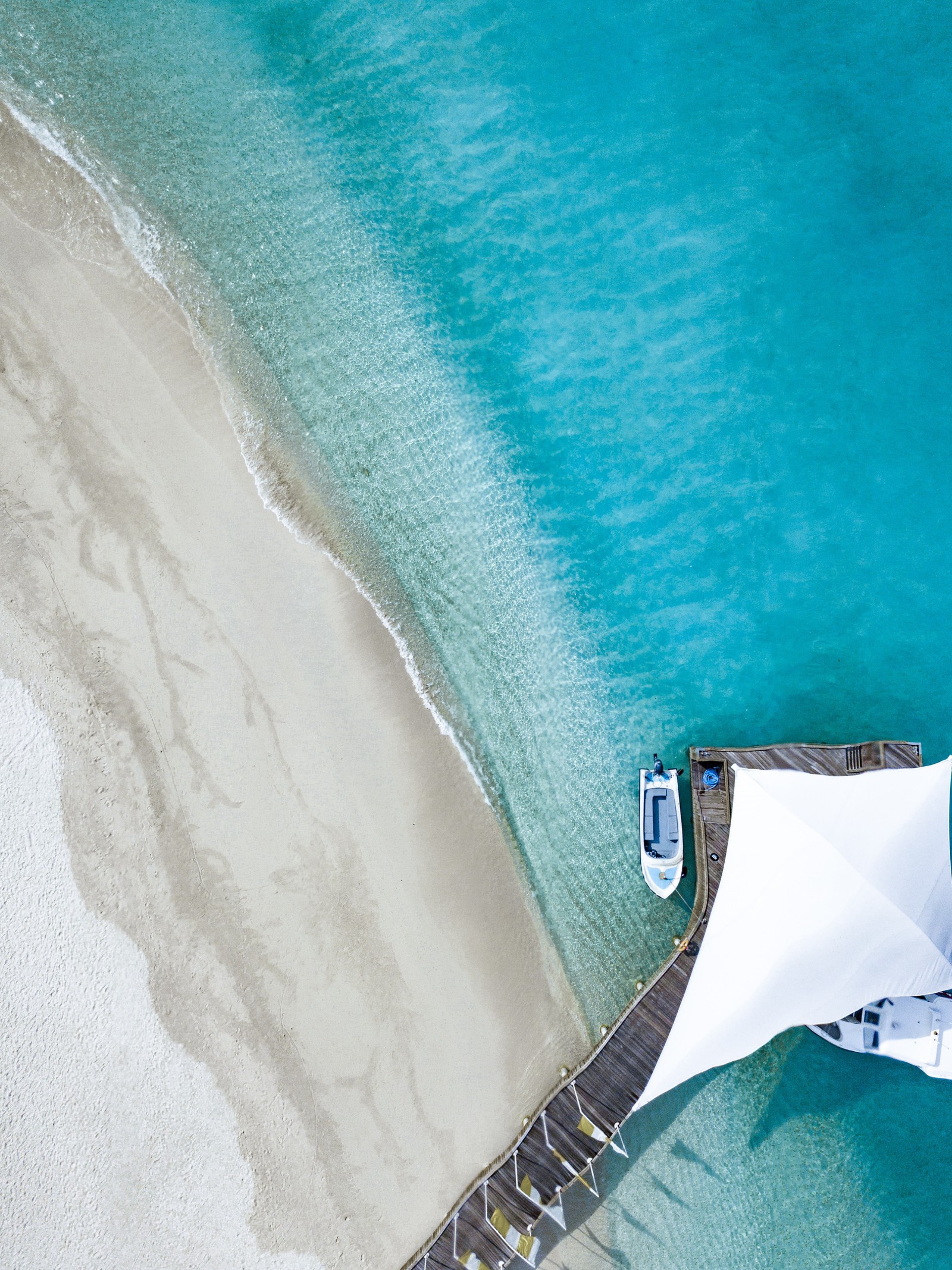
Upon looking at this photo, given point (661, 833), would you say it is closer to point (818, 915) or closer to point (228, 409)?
point (818, 915)

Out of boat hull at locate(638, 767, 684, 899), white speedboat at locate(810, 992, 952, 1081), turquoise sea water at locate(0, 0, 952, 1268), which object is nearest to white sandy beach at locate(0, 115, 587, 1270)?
turquoise sea water at locate(0, 0, 952, 1268)

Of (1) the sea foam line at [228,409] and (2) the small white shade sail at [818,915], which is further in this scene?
(1) the sea foam line at [228,409]

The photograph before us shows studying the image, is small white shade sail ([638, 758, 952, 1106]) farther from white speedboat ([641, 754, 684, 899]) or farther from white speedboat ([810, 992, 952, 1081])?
white speedboat ([810, 992, 952, 1081])

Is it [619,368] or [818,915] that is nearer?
[818,915]

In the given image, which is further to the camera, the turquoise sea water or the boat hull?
the turquoise sea water

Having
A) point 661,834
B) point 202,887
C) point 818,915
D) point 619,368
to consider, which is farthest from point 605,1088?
point 619,368

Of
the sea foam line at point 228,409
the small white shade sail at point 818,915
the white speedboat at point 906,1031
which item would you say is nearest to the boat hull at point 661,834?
the small white shade sail at point 818,915

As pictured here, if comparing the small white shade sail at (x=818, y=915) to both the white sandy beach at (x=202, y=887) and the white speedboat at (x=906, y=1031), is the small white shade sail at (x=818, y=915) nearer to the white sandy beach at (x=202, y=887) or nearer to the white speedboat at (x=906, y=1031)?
the white speedboat at (x=906, y=1031)
